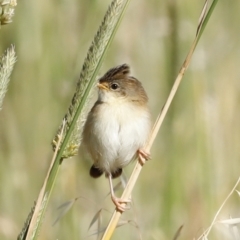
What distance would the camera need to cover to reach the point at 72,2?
3969 millimetres

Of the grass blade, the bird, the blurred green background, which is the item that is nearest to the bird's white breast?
the bird

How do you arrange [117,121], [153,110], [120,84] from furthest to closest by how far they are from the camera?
1. [153,110]
2. [120,84]
3. [117,121]

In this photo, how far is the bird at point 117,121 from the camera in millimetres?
3322

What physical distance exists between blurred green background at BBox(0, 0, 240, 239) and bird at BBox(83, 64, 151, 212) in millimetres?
188

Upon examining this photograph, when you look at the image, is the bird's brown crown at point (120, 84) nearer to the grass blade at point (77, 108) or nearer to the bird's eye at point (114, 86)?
the bird's eye at point (114, 86)

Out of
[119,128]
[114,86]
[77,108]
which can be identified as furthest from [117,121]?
[77,108]

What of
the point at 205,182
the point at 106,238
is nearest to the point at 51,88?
the point at 205,182

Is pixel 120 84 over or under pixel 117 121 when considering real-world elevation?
over

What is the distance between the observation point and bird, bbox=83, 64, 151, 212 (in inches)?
131

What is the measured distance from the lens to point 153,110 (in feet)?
14.8

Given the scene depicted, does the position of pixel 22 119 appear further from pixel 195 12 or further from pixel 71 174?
pixel 195 12

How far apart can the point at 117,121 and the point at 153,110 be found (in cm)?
121

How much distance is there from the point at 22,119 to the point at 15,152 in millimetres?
263

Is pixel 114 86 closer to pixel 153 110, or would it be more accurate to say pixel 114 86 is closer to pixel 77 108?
pixel 153 110
